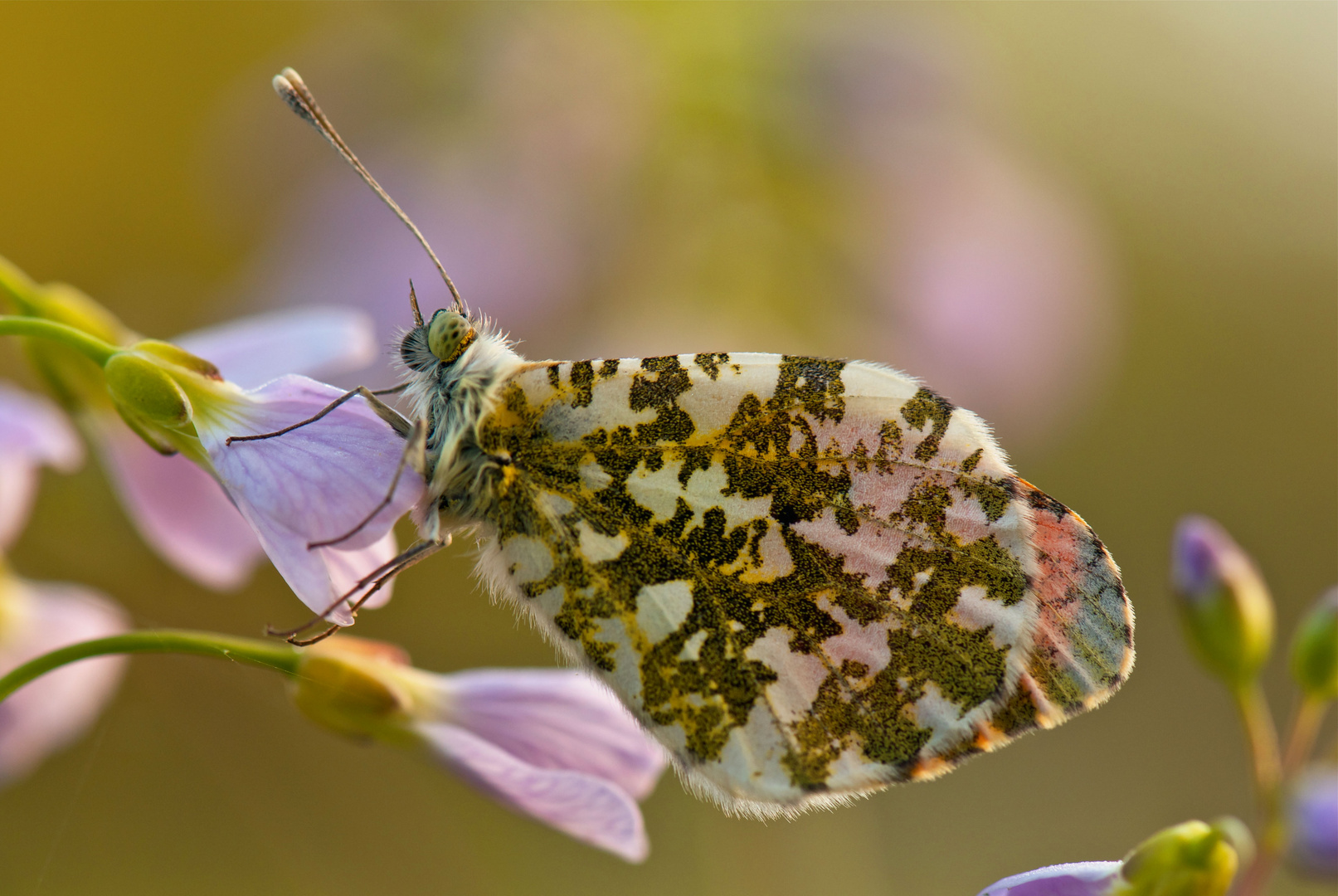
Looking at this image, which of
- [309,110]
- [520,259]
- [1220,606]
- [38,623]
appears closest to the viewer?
[1220,606]

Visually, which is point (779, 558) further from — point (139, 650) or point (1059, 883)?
point (139, 650)

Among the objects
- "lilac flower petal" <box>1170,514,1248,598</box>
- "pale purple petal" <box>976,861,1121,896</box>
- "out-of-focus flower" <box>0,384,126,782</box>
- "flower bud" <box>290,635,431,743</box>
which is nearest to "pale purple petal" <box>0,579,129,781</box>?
"out-of-focus flower" <box>0,384,126,782</box>

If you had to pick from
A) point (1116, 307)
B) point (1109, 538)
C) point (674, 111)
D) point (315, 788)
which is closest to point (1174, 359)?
point (1109, 538)

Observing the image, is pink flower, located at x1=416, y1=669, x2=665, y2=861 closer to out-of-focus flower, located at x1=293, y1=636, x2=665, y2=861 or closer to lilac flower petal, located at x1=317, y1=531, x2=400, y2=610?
out-of-focus flower, located at x1=293, y1=636, x2=665, y2=861

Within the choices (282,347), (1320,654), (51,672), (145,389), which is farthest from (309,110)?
(1320,654)

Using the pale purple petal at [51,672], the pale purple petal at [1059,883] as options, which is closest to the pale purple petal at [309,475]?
the pale purple petal at [51,672]

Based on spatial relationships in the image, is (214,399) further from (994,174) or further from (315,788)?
(994,174)
